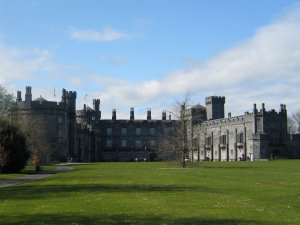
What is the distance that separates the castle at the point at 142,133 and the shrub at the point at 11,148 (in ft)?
56.9

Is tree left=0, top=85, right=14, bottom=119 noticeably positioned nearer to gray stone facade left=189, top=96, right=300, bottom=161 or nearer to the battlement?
gray stone facade left=189, top=96, right=300, bottom=161

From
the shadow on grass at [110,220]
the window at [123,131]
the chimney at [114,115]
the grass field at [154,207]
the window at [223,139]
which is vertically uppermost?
the chimney at [114,115]

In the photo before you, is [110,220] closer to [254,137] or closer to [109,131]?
[254,137]

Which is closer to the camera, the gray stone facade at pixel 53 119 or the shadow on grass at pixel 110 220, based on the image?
the shadow on grass at pixel 110 220

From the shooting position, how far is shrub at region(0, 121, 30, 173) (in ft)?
111

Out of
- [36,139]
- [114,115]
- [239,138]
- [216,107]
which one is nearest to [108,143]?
[114,115]

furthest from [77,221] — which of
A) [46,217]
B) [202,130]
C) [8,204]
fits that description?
[202,130]

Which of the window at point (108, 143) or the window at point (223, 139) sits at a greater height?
the window at point (223, 139)

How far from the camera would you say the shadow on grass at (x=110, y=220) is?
10.1 meters

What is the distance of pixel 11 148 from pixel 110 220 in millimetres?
26247

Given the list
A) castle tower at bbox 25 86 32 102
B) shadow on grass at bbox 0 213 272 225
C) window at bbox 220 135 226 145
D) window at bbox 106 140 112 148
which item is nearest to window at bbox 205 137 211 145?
window at bbox 220 135 226 145

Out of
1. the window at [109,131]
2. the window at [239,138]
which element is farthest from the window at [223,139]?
the window at [109,131]

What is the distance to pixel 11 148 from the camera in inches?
1359

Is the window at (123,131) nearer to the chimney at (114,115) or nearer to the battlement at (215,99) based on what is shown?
the chimney at (114,115)
